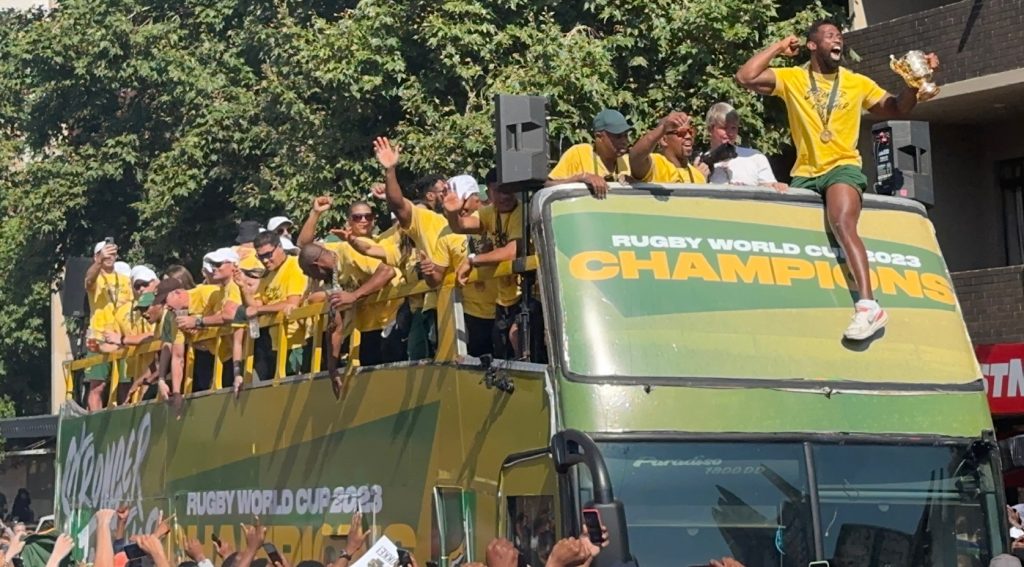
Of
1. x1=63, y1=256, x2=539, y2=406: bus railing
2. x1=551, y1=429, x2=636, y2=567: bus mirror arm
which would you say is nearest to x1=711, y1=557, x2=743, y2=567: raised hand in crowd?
x1=551, y1=429, x2=636, y2=567: bus mirror arm

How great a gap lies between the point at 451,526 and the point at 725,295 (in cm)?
170

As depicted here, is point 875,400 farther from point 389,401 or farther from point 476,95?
point 476,95

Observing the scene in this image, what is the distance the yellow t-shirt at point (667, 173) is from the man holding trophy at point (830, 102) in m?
0.61

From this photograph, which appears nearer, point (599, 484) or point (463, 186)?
point (599, 484)

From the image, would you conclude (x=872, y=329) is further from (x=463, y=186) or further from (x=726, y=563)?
(x=463, y=186)

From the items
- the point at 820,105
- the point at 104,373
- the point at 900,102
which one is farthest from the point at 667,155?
the point at 104,373

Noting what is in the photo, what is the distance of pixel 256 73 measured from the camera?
72.2ft

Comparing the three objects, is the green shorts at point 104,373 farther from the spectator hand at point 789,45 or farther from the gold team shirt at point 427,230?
the spectator hand at point 789,45

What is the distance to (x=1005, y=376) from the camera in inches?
619

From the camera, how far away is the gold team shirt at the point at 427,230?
28.6ft

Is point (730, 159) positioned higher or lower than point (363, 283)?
higher

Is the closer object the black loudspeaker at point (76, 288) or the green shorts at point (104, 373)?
the green shorts at point (104, 373)

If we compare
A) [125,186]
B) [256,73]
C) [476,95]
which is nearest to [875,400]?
[476,95]

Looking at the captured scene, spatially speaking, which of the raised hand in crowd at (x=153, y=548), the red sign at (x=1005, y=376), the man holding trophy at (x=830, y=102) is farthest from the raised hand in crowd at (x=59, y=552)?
the red sign at (x=1005, y=376)
